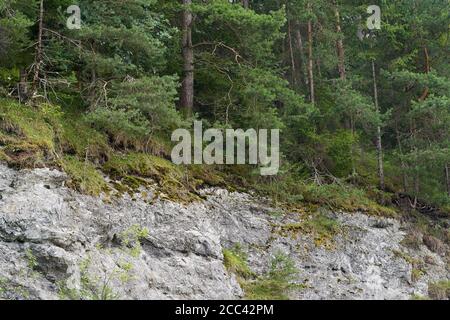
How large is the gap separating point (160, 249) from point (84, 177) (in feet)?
6.76

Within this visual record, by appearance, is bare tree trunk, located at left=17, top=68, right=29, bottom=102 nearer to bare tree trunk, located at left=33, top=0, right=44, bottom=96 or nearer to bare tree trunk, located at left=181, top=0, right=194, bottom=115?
bare tree trunk, located at left=33, top=0, right=44, bottom=96

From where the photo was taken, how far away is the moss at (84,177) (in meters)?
9.39

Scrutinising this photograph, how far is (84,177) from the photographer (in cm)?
962

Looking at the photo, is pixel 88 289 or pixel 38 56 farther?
pixel 38 56

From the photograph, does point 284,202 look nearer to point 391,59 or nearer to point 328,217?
point 328,217

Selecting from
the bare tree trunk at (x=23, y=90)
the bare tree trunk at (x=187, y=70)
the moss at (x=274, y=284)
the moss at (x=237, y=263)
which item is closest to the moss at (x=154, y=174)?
the moss at (x=237, y=263)

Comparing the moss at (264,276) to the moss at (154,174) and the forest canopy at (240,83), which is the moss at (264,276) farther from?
the forest canopy at (240,83)

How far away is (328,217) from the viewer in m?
12.8

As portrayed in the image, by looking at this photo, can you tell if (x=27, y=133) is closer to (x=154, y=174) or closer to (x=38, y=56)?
(x=38, y=56)

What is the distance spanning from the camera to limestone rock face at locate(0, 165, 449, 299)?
764 centimetres

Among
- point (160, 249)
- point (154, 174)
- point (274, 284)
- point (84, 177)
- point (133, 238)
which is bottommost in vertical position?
point (274, 284)

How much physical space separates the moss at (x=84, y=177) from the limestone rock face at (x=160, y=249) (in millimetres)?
186

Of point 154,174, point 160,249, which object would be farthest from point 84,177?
point 160,249

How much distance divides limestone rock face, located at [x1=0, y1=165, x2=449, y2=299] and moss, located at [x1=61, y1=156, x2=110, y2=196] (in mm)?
186
